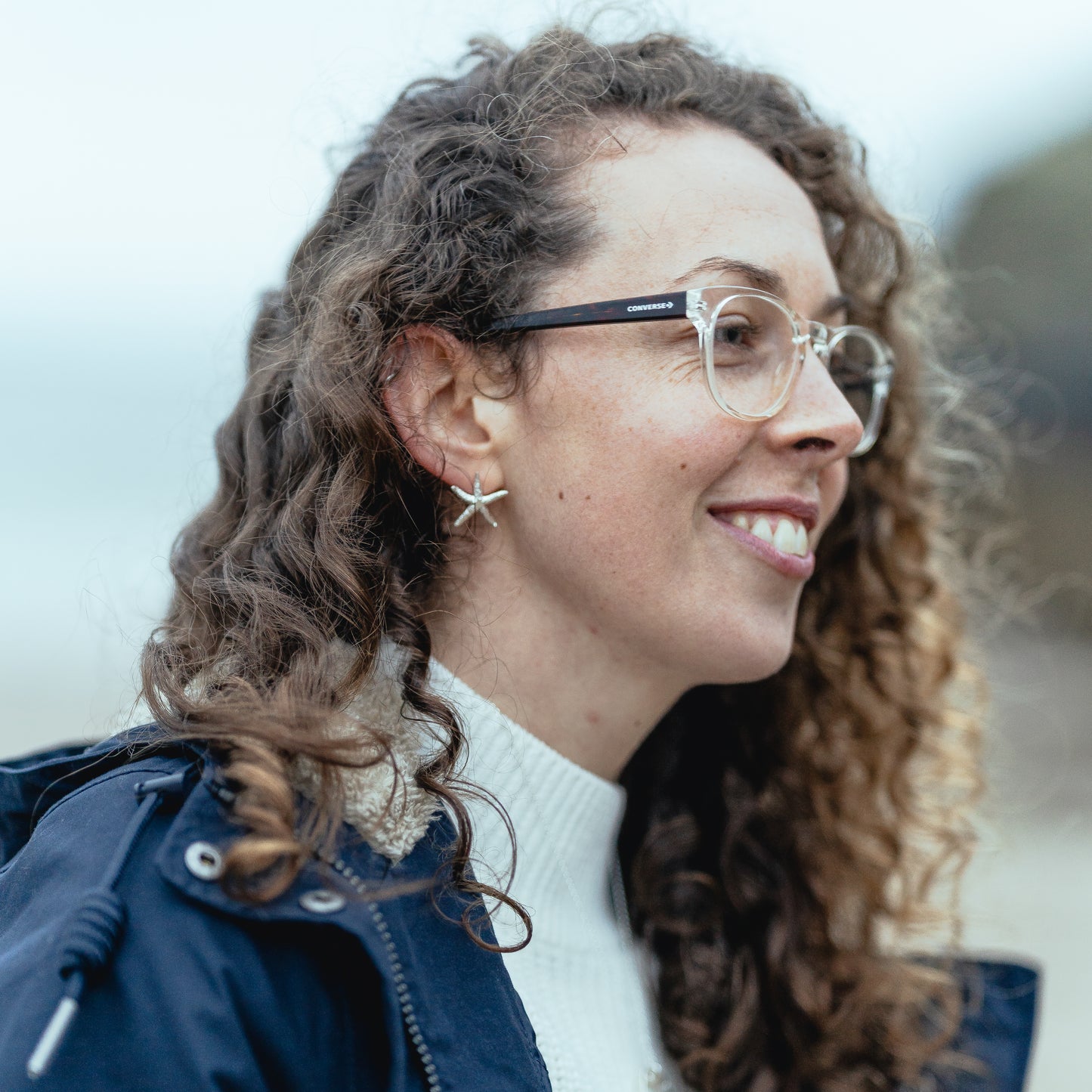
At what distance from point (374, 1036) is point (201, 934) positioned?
28 centimetres

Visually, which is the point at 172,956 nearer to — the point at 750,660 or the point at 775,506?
the point at 750,660

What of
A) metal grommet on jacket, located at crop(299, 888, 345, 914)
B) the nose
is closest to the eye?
the nose

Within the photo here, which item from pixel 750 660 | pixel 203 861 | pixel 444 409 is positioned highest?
pixel 444 409

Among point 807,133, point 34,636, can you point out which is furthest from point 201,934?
point 34,636

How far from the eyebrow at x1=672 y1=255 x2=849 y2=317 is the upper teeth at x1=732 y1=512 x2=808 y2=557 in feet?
1.31

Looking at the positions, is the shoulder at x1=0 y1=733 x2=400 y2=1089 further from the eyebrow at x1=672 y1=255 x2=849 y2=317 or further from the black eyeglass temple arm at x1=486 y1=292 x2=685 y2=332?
the eyebrow at x1=672 y1=255 x2=849 y2=317

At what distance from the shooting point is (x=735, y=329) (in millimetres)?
1924

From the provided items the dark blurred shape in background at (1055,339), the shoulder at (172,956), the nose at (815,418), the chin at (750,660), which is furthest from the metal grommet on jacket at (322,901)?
the dark blurred shape in background at (1055,339)

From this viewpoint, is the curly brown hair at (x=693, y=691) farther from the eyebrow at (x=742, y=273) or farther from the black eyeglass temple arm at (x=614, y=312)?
the eyebrow at (x=742, y=273)

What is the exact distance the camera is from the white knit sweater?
64.6 inches

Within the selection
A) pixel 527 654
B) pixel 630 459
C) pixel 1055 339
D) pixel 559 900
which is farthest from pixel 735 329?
pixel 1055 339

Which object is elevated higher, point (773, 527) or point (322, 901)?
point (773, 527)

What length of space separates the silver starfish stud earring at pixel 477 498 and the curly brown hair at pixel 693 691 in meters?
0.08

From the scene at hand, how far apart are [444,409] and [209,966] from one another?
3.33ft
